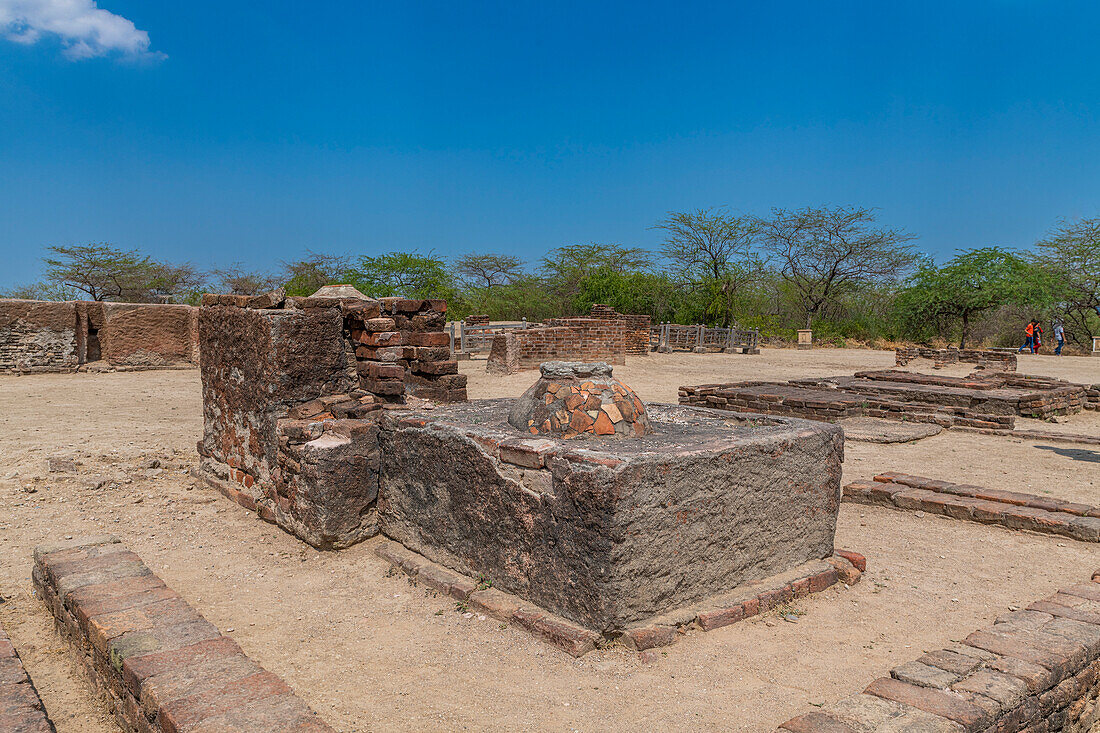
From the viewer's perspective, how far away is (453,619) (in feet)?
10.2

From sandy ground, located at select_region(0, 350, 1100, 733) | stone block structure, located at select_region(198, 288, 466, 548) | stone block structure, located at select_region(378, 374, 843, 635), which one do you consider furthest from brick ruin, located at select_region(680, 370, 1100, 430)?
stone block structure, located at select_region(378, 374, 843, 635)

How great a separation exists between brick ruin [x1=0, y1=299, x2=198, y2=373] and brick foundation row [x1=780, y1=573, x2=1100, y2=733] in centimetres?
1299

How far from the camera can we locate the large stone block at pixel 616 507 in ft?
9.05

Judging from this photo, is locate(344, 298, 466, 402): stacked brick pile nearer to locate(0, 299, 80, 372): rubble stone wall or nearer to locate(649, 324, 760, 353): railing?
locate(0, 299, 80, 372): rubble stone wall

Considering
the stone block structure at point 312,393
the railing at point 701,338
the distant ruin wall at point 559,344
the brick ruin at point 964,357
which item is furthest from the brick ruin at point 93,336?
the brick ruin at point 964,357

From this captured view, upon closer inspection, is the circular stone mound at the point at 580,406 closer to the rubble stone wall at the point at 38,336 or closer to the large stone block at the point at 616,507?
the large stone block at the point at 616,507

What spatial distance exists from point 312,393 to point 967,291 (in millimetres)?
28988

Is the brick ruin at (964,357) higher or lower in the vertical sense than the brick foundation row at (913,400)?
higher

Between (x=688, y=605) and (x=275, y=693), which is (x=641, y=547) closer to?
(x=688, y=605)

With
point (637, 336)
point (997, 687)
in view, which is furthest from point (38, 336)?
point (637, 336)

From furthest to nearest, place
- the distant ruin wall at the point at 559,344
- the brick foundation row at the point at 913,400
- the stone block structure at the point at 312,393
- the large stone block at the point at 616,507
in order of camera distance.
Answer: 1. the distant ruin wall at the point at 559,344
2. the brick foundation row at the point at 913,400
3. the stone block structure at the point at 312,393
4. the large stone block at the point at 616,507

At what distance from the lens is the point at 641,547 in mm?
2785

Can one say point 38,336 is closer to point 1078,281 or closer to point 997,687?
point 997,687

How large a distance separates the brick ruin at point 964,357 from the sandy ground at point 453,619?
1327 cm
